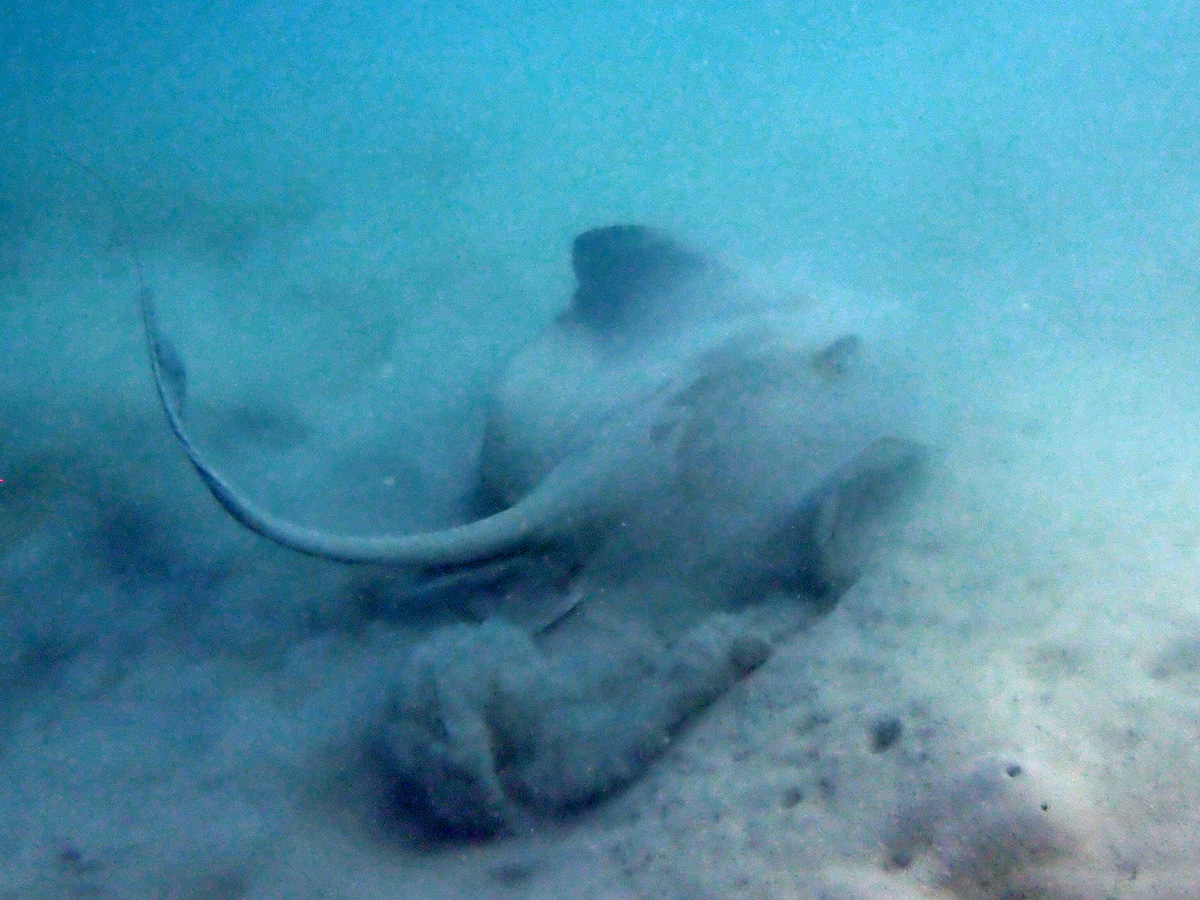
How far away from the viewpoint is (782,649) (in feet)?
11.9

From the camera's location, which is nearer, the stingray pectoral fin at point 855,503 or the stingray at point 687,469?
the stingray pectoral fin at point 855,503

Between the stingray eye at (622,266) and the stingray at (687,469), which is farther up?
the stingray eye at (622,266)

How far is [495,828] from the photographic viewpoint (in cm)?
330

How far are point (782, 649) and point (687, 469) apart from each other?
1.09m

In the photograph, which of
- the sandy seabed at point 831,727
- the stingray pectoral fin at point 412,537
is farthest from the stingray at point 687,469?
the sandy seabed at point 831,727

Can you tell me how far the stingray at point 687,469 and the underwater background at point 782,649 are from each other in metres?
0.45

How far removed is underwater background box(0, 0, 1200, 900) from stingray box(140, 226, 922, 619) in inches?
17.8

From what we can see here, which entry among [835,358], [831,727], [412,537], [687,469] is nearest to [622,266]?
[835,358]

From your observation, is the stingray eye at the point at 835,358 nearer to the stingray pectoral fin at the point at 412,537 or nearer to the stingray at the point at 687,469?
the stingray at the point at 687,469

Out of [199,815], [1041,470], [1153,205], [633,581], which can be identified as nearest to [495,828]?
[633,581]

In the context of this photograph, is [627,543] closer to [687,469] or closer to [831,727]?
[687,469]

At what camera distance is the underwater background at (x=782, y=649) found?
2.61m

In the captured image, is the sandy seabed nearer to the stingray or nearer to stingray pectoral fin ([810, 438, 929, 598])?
stingray pectoral fin ([810, 438, 929, 598])

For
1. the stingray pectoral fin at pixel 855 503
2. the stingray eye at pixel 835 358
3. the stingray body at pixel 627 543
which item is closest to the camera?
the stingray body at pixel 627 543
